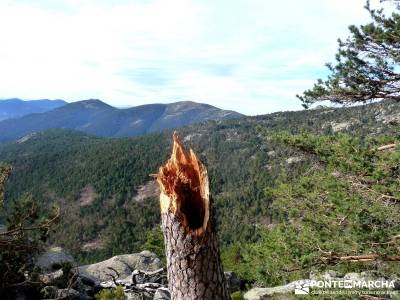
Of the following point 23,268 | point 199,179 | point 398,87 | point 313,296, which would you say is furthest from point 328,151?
point 23,268

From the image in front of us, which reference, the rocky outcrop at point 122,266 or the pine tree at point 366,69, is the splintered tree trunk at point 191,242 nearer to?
the pine tree at point 366,69

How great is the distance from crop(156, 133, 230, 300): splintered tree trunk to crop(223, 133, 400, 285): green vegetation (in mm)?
6504

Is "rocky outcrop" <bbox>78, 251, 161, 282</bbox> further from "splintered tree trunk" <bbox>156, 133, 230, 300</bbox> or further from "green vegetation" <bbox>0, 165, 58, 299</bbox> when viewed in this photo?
"splintered tree trunk" <bbox>156, 133, 230, 300</bbox>

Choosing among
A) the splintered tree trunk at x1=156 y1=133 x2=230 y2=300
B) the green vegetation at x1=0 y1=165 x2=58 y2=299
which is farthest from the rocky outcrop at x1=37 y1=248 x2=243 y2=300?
the splintered tree trunk at x1=156 y1=133 x2=230 y2=300

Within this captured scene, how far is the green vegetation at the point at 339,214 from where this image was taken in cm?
1104

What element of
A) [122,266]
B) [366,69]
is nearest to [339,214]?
[366,69]

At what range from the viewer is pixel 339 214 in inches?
470

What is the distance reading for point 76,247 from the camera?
147 meters

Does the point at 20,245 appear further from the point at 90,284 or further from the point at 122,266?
the point at 122,266

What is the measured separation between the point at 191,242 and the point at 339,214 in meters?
8.02

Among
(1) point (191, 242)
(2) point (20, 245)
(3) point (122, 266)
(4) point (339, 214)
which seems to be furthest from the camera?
(3) point (122, 266)

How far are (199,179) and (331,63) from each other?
10261mm

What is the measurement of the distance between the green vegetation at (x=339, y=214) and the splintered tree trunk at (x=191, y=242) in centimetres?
650

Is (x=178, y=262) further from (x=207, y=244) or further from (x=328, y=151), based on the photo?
(x=328, y=151)
